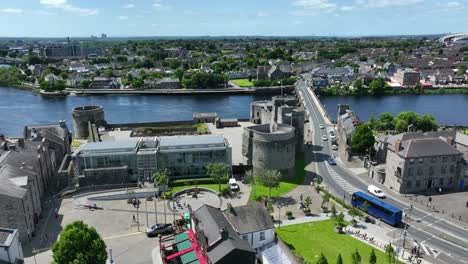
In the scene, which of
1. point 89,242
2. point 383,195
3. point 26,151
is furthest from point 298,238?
point 26,151

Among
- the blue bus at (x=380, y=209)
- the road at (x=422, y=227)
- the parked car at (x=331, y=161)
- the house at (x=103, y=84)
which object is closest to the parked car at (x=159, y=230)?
the blue bus at (x=380, y=209)

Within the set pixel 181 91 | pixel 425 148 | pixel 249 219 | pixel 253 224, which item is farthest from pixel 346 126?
pixel 181 91

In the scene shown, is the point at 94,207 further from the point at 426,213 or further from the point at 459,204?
the point at 459,204

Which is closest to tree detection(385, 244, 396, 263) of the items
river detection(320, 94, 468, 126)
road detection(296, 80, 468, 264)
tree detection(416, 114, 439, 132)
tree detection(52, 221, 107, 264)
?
road detection(296, 80, 468, 264)

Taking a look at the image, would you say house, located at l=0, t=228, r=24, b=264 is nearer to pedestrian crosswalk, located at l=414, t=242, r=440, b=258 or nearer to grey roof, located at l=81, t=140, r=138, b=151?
grey roof, located at l=81, t=140, r=138, b=151

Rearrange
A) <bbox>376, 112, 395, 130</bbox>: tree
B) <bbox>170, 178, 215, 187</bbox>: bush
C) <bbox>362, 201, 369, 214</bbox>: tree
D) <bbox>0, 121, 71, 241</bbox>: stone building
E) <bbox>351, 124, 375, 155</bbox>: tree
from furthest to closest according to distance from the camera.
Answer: <bbox>376, 112, 395, 130</bbox>: tree, <bbox>351, 124, 375, 155</bbox>: tree, <bbox>170, 178, 215, 187</bbox>: bush, <bbox>362, 201, 369, 214</bbox>: tree, <bbox>0, 121, 71, 241</bbox>: stone building
